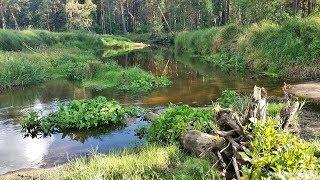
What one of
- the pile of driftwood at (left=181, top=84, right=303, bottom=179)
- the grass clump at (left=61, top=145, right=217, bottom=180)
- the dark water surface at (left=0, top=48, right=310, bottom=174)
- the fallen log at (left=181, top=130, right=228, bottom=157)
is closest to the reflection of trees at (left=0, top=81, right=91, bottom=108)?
the dark water surface at (left=0, top=48, right=310, bottom=174)

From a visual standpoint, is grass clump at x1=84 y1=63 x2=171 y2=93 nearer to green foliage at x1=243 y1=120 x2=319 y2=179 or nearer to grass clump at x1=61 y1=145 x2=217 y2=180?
grass clump at x1=61 y1=145 x2=217 y2=180

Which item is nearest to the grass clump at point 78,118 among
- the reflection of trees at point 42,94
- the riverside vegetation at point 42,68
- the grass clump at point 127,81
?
the reflection of trees at point 42,94

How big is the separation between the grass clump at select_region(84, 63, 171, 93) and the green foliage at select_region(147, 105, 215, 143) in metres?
9.11

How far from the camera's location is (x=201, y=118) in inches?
457

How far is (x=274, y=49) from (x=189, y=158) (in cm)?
1902

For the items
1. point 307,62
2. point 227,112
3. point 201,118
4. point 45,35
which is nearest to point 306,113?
point 201,118

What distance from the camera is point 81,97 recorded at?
67.5ft

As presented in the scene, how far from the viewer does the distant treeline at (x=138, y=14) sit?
40156mm

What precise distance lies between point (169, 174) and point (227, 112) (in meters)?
1.88

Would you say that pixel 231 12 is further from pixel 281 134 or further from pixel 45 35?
pixel 281 134

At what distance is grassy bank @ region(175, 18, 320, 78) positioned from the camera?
24.1 m

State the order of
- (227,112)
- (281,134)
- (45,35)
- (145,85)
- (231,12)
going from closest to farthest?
1. (281,134)
2. (227,112)
3. (145,85)
4. (45,35)
5. (231,12)

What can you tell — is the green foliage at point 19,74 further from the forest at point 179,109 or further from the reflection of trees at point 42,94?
the reflection of trees at point 42,94

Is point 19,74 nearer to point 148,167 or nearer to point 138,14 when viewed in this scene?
point 148,167
